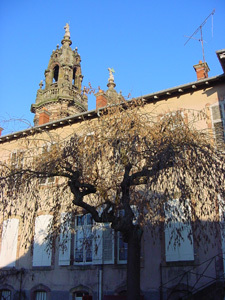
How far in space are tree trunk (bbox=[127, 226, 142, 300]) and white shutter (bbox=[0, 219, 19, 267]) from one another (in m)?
7.43

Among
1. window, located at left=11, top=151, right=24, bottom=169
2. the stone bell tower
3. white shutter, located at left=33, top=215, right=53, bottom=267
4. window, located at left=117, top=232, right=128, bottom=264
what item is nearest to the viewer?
window, located at left=11, top=151, right=24, bottom=169

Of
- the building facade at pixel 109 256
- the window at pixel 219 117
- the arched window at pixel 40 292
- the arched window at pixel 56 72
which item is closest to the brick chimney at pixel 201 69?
the building facade at pixel 109 256

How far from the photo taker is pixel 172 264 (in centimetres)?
1099

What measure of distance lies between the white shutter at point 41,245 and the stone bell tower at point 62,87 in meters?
13.7

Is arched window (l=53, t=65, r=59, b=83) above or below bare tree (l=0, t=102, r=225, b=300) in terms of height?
above

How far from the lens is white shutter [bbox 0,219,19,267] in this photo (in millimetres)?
14156

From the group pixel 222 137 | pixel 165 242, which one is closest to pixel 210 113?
pixel 222 137

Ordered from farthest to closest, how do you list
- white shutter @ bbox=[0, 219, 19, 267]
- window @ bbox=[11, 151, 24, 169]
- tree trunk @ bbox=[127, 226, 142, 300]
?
white shutter @ bbox=[0, 219, 19, 267]
window @ bbox=[11, 151, 24, 169]
tree trunk @ bbox=[127, 226, 142, 300]

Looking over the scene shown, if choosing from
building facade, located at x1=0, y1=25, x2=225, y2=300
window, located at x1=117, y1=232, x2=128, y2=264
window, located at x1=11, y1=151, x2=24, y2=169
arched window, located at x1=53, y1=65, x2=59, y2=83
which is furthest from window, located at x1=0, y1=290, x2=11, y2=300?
arched window, located at x1=53, y1=65, x2=59, y2=83

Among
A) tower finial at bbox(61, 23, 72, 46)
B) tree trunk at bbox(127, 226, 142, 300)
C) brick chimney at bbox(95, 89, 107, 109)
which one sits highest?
tower finial at bbox(61, 23, 72, 46)

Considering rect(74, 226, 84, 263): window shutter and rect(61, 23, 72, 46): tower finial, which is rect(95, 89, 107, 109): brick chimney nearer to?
rect(74, 226, 84, 263): window shutter

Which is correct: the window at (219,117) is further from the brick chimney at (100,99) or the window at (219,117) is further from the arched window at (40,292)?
the arched window at (40,292)

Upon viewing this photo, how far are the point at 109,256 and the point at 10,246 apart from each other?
478 cm

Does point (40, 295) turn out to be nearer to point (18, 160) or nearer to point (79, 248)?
point (79, 248)
